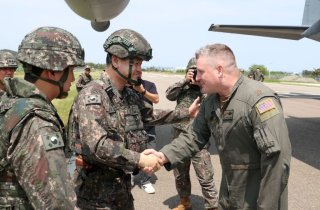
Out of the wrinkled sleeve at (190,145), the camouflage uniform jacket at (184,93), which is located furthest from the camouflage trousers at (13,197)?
the camouflage uniform jacket at (184,93)

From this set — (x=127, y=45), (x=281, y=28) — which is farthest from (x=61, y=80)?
(x=281, y=28)

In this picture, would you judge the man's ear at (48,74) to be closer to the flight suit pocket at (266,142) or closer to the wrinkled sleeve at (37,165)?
the wrinkled sleeve at (37,165)

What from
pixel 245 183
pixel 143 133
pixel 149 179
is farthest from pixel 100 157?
pixel 149 179

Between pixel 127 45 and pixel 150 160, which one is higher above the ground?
pixel 127 45

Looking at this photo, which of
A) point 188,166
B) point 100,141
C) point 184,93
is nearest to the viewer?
point 100,141

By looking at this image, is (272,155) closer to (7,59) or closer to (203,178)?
(203,178)

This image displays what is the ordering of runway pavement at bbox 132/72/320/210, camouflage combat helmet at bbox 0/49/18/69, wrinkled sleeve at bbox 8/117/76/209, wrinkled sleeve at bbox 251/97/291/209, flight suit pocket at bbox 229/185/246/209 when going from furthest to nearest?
camouflage combat helmet at bbox 0/49/18/69
runway pavement at bbox 132/72/320/210
flight suit pocket at bbox 229/185/246/209
wrinkled sleeve at bbox 251/97/291/209
wrinkled sleeve at bbox 8/117/76/209

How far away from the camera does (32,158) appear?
189 cm

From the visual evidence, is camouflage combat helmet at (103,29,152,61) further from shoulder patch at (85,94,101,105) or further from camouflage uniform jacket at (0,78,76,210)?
camouflage uniform jacket at (0,78,76,210)

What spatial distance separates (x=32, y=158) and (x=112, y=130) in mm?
1150

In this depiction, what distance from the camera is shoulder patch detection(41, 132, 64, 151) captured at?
1.91 m

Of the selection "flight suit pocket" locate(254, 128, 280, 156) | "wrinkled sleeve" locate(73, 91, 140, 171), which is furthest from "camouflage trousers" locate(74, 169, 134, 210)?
"flight suit pocket" locate(254, 128, 280, 156)

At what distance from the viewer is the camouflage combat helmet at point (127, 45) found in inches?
125

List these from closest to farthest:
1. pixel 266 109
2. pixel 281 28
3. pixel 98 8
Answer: pixel 266 109 < pixel 98 8 < pixel 281 28
